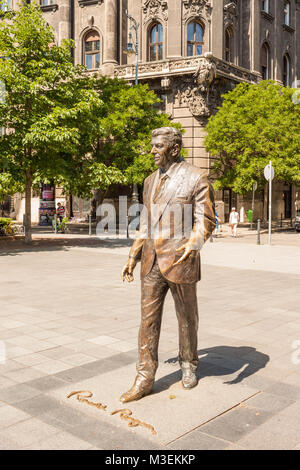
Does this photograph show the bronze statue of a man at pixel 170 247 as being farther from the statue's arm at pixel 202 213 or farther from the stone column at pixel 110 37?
the stone column at pixel 110 37

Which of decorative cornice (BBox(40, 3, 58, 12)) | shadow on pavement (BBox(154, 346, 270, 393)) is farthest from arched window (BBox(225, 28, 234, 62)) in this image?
shadow on pavement (BBox(154, 346, 270, 393))

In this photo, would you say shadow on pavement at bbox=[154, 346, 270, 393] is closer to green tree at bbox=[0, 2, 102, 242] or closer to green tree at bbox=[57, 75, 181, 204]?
green tree at bbox=[0, 2, 102, 242]

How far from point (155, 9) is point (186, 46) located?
3641mm

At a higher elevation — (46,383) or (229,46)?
(229,46)

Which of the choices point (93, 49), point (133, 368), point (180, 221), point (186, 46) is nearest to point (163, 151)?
point (180, 221)

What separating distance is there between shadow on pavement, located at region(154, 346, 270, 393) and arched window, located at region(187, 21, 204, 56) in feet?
102

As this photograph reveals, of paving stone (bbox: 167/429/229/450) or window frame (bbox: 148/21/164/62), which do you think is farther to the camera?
window frame (bbox: 148/21/164/62)

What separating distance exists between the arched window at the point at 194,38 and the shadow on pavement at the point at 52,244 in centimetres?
1671

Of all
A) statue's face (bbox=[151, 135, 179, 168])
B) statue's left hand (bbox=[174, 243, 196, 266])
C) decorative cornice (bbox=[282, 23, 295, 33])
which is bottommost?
statue's left hand (bbox=[174, 243, 196, 266])

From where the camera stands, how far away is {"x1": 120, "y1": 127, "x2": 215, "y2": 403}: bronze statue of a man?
4383 mm

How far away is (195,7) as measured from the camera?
109 feet

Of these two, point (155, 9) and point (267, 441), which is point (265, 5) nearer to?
point (155, 9)

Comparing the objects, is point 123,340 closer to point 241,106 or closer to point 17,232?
point 17,232

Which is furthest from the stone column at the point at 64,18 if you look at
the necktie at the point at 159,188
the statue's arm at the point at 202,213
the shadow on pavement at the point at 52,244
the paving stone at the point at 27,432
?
the paving stone at the point at 27,432
